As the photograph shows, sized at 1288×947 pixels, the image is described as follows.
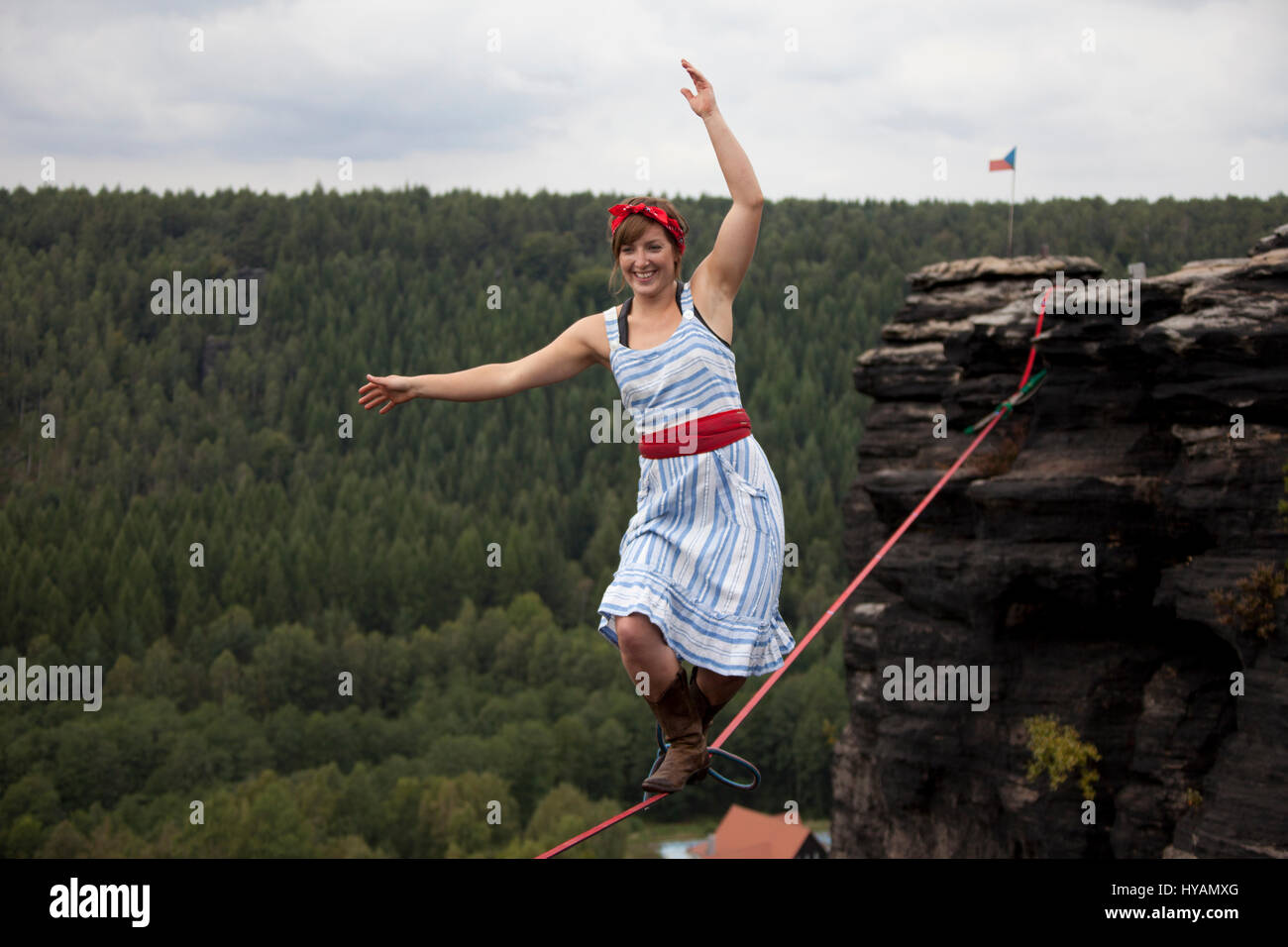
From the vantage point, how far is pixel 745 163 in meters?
6.11

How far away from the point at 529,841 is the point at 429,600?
1926 inches

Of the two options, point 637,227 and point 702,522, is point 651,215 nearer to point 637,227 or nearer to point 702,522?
point 637,227

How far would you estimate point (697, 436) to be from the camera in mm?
6301

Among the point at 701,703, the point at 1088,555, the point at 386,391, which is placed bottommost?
the point at 1088,555

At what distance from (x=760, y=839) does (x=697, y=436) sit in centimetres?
6895

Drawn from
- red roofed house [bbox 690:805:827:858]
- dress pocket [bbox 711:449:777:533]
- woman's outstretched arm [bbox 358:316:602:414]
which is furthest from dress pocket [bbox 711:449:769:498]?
red roofed house [bbox 690:805:827:858]

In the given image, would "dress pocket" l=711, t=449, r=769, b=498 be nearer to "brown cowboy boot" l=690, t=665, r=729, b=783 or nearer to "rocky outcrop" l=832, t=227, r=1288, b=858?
"brown cowboy boot" l=690, t=665, r=729, b=783

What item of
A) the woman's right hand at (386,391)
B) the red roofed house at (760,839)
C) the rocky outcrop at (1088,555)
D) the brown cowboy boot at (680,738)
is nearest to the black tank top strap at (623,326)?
the woman's right hand at (386,391)

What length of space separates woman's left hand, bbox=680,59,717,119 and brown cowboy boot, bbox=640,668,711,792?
7.94 ft

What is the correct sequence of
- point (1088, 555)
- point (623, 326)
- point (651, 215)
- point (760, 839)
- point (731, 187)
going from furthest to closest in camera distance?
point (760, 839) < point (1088, 555) < point (623, 326) < point (651, 215) < point (731, 187)

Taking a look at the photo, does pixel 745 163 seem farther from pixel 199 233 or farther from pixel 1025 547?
pixel 199 233

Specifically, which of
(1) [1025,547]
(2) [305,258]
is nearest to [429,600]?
(2) [305,258]

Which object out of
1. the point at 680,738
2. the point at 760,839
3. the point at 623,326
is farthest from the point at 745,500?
the point at 760,839

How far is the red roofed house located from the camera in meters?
70.8
